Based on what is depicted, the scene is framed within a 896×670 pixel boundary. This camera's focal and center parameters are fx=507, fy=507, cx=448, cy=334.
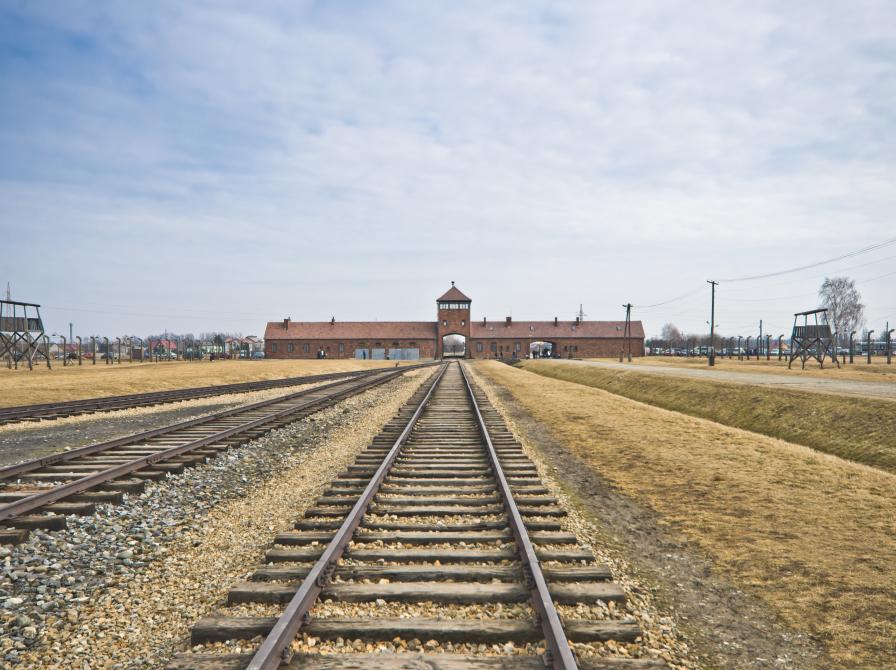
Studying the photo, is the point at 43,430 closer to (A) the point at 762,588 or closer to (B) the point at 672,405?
(A) the point at 762,588

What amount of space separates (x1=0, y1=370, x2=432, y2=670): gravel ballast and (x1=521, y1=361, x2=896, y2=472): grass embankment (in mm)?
10758

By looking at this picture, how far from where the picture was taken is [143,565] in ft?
15.8

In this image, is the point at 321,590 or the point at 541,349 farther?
the point at 541,349

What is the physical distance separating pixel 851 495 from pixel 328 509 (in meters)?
7.34

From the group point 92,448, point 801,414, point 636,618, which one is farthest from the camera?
point 801,414

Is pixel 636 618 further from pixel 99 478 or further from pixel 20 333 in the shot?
pixel 20 333

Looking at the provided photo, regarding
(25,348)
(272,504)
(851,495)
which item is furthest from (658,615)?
(25,348)

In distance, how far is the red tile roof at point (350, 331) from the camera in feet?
307

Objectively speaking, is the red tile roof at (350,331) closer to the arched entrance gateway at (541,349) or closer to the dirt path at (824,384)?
the arched entrance gateway at (541,349)

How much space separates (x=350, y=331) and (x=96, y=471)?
87.3 m

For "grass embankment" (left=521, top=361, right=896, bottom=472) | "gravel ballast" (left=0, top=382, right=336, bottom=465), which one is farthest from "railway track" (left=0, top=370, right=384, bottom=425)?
"grass embankment" (left=521, top=361, right=896, bottom=472)

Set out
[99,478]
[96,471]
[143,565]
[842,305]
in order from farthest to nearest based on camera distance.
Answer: [842,305]
[96,471]
[99,478]
[143,565]

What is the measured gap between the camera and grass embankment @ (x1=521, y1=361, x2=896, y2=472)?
35.2 feet

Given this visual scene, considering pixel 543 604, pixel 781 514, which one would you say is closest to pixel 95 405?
pixel 543 604
